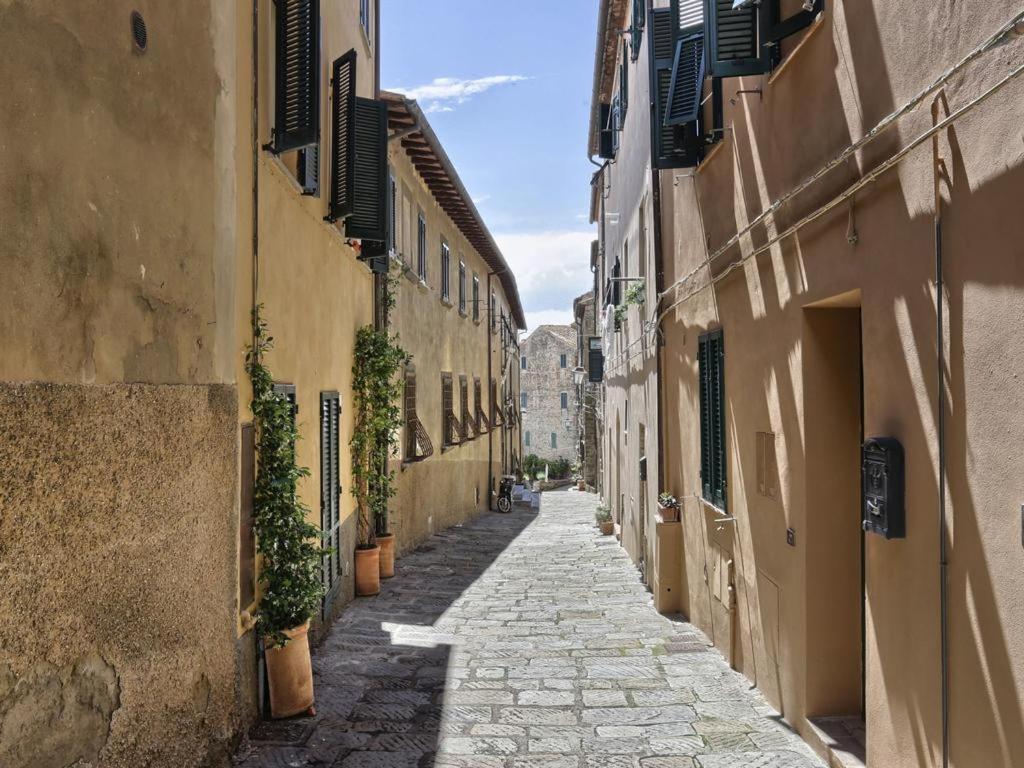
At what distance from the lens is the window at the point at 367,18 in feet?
37.0

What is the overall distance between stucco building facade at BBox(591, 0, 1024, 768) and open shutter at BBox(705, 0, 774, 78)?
0.07 feet

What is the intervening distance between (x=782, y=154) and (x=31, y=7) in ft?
14.5

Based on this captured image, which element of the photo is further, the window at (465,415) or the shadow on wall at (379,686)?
the window at (465,415)

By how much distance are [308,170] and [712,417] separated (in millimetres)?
4207

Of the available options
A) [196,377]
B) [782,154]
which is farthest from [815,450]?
[196,377]

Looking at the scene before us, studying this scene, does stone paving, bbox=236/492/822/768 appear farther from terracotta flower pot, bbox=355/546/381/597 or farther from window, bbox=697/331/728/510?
window, bbox=697/331/728/510

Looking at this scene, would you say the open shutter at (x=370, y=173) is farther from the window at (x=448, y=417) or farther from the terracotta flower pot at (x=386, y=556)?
the window at (x=448, y=417)

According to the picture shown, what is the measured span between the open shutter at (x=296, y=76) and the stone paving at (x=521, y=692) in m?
4.28

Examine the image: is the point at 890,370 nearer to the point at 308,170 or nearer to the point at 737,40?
the point at 737,40

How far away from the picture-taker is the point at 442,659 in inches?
303

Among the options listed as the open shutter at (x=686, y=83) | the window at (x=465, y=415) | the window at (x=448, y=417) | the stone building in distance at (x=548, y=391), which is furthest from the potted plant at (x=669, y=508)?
the stone building in distance at (x=548, y=391)

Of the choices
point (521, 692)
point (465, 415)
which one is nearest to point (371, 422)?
point (521, 692)

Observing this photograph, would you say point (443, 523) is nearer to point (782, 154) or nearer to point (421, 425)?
point (421, 425)

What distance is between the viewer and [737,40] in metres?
5.84
